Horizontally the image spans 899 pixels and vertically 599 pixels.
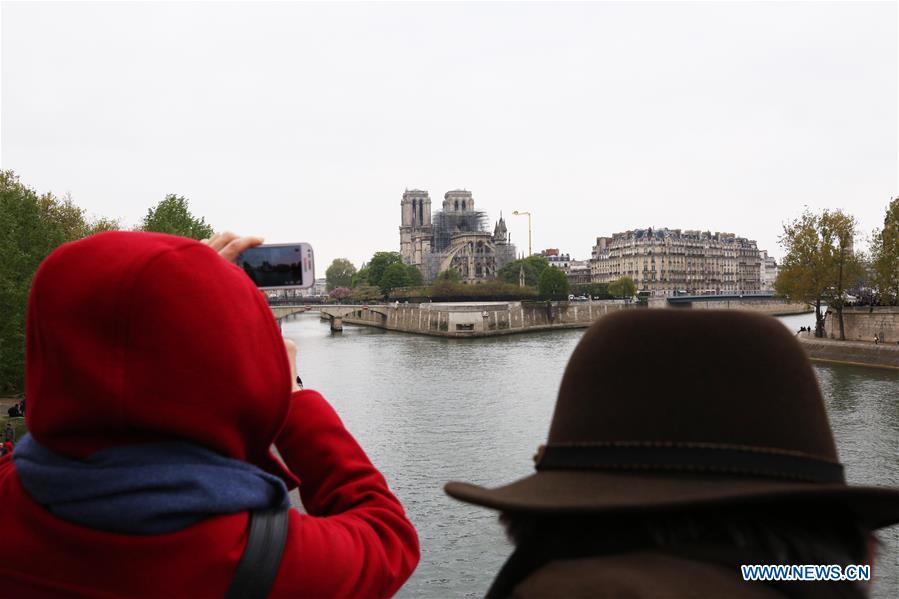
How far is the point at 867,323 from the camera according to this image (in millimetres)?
29625

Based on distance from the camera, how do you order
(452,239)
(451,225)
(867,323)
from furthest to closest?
(451,225) → (452,239) → (867,323)

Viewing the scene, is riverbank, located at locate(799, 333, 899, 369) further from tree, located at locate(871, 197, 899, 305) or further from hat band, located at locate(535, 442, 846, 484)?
hat band, located at locate(535, 442, 846, 484)

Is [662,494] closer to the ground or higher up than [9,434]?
higher up

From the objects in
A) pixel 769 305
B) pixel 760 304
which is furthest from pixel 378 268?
pixel 769 305

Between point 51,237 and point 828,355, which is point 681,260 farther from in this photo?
point 51,237

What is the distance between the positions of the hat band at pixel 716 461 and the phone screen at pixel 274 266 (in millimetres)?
1314

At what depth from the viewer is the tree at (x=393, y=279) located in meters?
80.5

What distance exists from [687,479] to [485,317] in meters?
47.6

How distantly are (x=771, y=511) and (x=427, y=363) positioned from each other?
101ft

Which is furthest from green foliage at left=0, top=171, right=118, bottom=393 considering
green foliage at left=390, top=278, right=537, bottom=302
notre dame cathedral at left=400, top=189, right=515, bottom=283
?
notre dame cathedral at left=400, top=189, right=515, bottom=283

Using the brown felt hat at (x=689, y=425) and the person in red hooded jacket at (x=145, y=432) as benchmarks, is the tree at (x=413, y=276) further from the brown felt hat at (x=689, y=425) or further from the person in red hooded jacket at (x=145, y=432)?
the brown felt hat at (x=689, y=425)

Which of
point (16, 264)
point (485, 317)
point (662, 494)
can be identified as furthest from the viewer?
point (485, 317)

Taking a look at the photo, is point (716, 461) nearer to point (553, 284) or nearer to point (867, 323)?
point (867, 323)

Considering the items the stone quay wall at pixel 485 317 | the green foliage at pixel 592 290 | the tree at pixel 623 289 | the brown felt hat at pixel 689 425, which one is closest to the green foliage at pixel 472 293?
the stone quay wall at pixel 485 317
